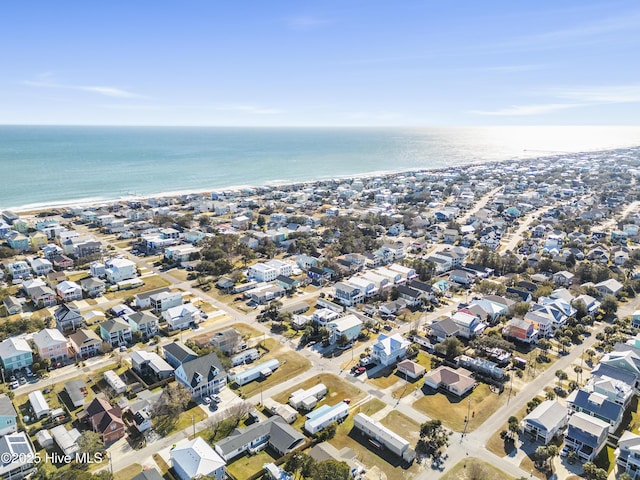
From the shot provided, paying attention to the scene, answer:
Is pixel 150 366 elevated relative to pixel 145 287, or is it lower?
lower

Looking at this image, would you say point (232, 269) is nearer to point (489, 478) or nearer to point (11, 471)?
point (11, 471)

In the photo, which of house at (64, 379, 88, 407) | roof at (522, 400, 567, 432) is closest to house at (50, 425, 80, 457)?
house at (64, 379, 88, 407)

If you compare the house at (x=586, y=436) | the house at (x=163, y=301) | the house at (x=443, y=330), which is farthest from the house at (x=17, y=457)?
the house at (x=586, y=436)

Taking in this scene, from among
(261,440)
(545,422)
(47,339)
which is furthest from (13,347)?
(545,422)

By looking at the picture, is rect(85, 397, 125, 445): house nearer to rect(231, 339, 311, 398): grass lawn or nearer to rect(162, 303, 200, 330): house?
rect(231, 339, 311, 398): grass lawn

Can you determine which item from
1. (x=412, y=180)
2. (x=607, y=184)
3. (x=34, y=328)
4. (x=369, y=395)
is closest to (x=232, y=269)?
(x=34, y=328)

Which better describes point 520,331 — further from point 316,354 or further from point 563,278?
point 316,354

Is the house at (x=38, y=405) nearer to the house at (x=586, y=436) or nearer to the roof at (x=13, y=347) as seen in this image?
the roof at (x=13, y=347)
